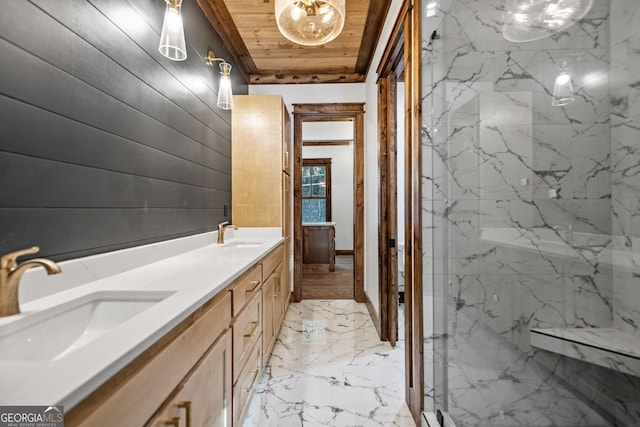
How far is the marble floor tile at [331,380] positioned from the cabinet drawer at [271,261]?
0.68 metres

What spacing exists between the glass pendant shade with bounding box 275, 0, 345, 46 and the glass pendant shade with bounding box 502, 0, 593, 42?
0.86 m

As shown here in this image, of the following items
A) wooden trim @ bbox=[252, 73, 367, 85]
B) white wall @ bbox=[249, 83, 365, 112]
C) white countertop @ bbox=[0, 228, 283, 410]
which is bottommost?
white countertop @ bbox=[0, 228, 283, 410]

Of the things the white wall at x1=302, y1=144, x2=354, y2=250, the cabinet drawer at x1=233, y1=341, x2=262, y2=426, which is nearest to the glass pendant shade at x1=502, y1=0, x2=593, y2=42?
the cabinet drawer at x1=233, y1=341, x2=262, y2=426

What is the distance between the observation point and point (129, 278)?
1160 mm

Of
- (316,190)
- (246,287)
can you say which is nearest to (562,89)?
(246,287)

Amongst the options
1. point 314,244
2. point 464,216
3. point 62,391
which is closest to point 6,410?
point 62,391

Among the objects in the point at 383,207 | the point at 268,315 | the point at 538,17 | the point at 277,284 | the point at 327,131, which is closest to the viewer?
the point at 538,17

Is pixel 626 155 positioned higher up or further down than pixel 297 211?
higher up

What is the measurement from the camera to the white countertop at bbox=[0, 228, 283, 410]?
A: 1.42ft

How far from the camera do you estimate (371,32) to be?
2.62m

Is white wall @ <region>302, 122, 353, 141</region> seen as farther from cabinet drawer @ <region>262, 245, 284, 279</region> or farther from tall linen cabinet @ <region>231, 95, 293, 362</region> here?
cabinet drawer @ <region>262, 245, 284, 279</region>

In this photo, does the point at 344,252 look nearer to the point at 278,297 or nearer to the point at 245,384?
the point at 278,297

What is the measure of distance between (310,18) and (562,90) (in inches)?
53.2

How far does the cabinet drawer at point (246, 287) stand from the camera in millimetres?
1289
